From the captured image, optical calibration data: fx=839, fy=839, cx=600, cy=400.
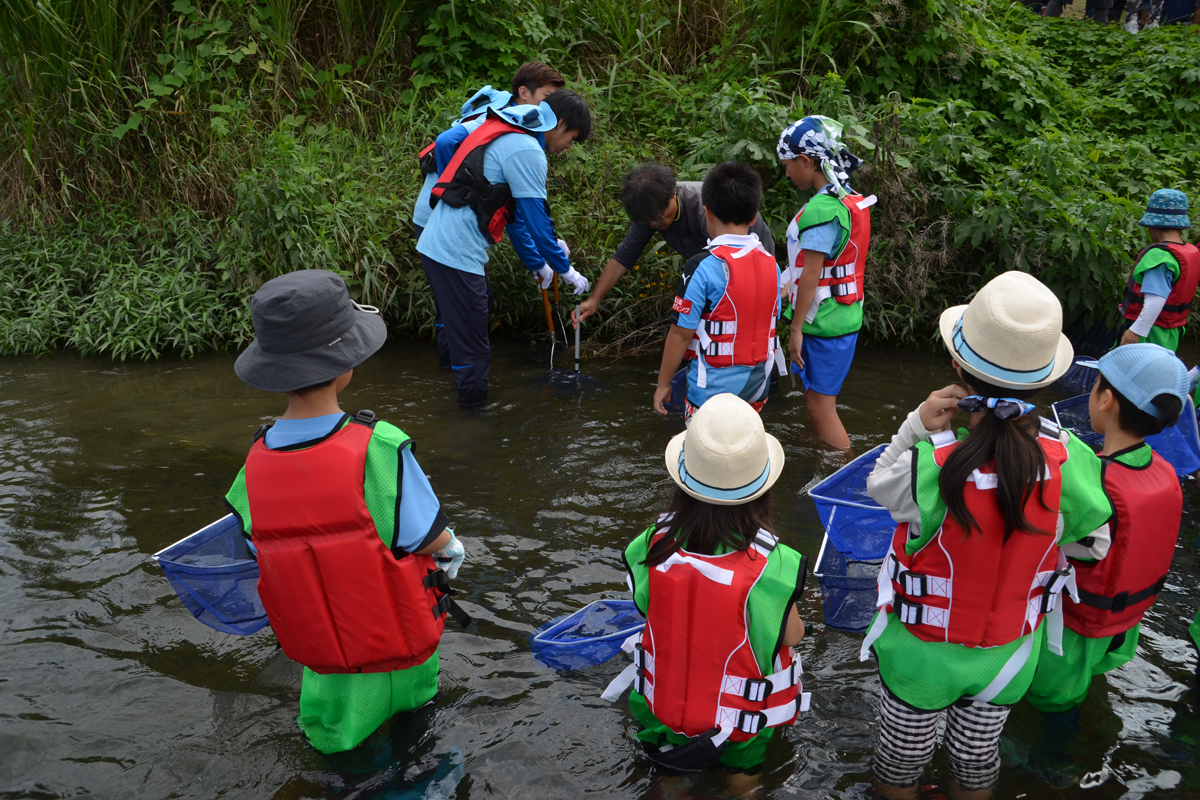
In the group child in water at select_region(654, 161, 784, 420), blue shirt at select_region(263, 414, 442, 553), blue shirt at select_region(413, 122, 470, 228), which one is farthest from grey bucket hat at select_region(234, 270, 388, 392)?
blue shirt at select_region(413, 122, 470, 228)

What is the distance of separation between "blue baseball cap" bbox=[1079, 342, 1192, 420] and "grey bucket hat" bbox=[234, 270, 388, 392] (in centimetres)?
226

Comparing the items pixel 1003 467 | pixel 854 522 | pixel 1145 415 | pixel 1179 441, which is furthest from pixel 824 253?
pixel 1003 467

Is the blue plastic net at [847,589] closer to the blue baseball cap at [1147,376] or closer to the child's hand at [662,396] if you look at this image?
the blue baseball cap at [1147,376]

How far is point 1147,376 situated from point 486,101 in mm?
4553

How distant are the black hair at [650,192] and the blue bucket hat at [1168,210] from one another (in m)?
2.89

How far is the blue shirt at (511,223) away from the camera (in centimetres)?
528

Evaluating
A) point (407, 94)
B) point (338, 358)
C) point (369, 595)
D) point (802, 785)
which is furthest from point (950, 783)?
point (407, 94)

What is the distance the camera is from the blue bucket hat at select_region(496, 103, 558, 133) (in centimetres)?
529

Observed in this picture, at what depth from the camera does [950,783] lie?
2.60m

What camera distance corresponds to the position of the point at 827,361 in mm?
4758

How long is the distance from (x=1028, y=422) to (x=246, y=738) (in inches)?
109

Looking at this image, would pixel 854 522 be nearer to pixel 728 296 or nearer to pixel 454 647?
pixel 728 296

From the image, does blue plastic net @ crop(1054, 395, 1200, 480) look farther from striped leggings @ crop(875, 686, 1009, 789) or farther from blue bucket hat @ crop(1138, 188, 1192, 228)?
blue bucket hat @ crop(1138, 188, 1192, 228)

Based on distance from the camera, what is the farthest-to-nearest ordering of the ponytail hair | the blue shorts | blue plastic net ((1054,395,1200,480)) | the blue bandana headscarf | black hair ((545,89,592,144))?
black hair ((545,89,592,144)) < the blue shorts < the blue bandana headscarf < blue plastic net ((1054,395,1200,480)) < the ponytail hair
